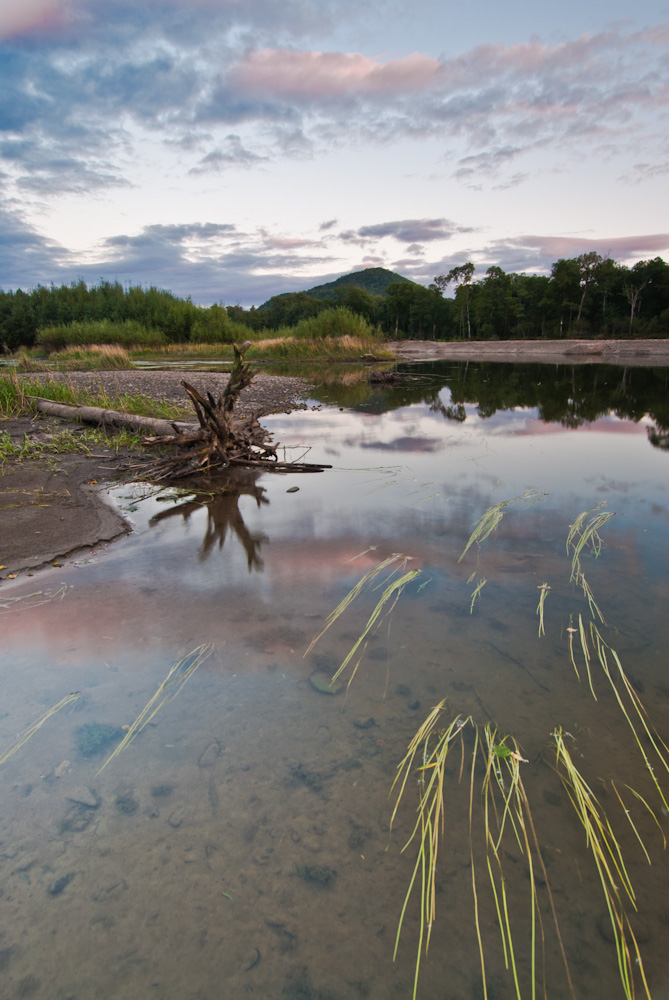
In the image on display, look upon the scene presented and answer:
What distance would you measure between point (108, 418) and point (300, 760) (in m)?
8.79

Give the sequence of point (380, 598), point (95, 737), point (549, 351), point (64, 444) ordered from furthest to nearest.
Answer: point (549, 351) < point (64, 444) < point (380, 598) < point (95, 737)

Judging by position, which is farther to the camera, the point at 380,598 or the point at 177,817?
A: the point at 380,598

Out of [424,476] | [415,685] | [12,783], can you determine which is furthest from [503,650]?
[424,476]

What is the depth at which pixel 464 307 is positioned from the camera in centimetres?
8081

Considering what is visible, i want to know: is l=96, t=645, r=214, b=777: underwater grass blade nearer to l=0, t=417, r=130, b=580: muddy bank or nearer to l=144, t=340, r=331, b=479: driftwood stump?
l=0, t=417, r=130, b=580: muddy bank

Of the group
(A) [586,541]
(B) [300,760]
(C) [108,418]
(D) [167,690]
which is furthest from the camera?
(C) [108,418]

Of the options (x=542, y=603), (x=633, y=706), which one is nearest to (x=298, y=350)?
(x=542, y=603)

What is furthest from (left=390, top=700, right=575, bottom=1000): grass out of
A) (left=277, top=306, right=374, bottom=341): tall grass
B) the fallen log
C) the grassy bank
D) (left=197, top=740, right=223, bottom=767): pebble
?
(left=277, top=306, right=374, bottom=341): tall grass

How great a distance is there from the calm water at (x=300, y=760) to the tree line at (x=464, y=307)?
3449cm

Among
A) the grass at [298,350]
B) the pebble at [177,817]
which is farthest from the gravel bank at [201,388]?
the grass at [298,350]

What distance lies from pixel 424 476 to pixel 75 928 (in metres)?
5.49

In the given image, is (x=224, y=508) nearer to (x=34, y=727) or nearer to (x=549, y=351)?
(x=34, y=727)

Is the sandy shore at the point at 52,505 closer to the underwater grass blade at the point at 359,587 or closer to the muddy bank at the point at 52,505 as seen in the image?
the muddy bank at the point at 52,505

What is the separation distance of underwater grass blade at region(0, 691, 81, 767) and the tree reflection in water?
165 cm
